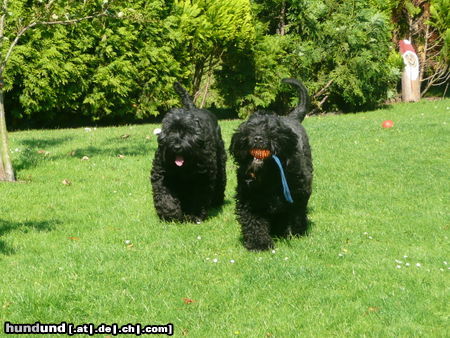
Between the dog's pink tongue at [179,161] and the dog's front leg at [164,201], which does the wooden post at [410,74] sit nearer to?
the dog's front leg at [164,201]

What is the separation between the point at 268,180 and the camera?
582 centimetres

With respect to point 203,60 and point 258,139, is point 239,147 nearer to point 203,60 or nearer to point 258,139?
point 258,139

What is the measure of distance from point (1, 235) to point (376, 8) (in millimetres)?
14449

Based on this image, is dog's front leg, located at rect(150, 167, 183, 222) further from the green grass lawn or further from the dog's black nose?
the dog's black nose

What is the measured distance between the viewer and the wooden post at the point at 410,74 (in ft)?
61.9

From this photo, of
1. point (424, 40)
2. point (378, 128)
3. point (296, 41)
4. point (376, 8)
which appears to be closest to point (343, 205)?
point (378, 128)

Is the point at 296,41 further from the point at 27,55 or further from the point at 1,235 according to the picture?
the point at 1,235

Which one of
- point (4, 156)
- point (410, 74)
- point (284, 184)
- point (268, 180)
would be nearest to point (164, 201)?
point (268, 180)

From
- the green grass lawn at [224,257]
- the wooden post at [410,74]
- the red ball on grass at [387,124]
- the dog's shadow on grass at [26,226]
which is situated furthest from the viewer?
the wooden post at [410,74]

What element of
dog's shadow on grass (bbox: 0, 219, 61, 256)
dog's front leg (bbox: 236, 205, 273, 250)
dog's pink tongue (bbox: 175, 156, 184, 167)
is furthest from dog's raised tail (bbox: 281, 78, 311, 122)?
dog's shadow on grass (bbox: 0, 219, 61, 256)

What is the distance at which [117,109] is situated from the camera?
49.6ft

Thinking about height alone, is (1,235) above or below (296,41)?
below

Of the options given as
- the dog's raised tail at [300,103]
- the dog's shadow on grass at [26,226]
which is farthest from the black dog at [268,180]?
the dog's shadow on grass at [26,226]

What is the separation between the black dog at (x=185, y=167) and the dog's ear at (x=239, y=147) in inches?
43.9
